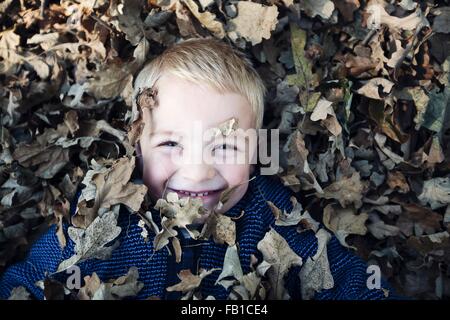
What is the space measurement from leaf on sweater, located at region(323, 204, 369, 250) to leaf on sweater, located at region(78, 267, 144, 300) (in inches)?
41.3

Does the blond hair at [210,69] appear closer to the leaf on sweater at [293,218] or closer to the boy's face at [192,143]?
the boy's face at [192,143]

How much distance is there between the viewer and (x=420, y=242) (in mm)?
2975

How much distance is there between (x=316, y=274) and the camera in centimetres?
272

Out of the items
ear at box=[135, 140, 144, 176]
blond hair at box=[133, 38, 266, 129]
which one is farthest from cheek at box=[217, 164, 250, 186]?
ear at box=[135, 140, 144, 176]

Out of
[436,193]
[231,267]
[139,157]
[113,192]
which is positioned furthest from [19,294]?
[436,193]

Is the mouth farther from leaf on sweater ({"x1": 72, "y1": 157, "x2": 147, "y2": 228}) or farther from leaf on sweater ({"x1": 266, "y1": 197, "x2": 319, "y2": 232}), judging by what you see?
leaf on sweater ({"x1": 266, "y1": 197, "x2": 319, "y2": 232})

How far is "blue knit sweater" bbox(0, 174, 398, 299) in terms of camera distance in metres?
2.67

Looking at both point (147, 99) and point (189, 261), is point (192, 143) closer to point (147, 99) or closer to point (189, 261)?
point (147, 99)

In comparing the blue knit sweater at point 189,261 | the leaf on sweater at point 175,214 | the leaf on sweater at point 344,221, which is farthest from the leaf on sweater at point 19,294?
the leaf on sweater at point 344,221

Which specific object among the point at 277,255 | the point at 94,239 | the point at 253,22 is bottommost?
the point at 277,255

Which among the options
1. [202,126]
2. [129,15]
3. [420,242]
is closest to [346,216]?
[420,242]

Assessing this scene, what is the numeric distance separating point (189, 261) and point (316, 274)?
60 centimetres

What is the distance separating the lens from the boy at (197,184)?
2680 mm
